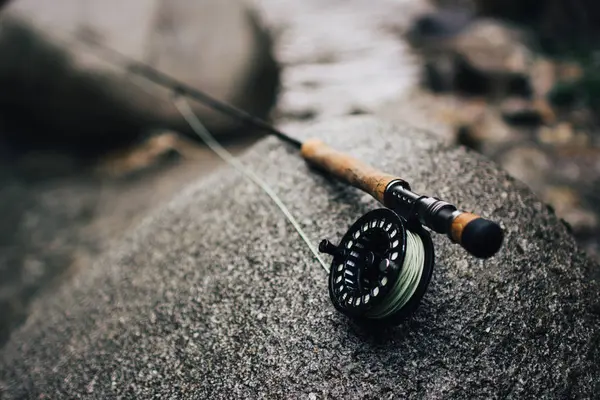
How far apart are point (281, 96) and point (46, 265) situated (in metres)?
4.94

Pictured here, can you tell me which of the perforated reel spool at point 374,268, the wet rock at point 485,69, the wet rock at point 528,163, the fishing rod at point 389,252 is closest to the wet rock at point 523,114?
the wet rock at point 485,69

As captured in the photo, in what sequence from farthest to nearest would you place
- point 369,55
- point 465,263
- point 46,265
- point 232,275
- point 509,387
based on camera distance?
point 369,55 → point 46,265 → point 232,275 → point 465,263 → point 509,387

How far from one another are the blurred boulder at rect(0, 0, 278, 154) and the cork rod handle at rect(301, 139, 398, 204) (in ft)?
12.7

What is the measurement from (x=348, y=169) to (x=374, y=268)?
0.61m

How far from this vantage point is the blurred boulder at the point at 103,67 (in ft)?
19.7

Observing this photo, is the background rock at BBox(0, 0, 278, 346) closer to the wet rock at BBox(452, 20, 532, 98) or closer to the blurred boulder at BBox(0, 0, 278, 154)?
the blurred boulder at BBox(0, 0, 278, 154)

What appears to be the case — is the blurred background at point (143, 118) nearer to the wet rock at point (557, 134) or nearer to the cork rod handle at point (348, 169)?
the wet rock at point (557, 134)

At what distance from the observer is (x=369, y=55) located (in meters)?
10.7

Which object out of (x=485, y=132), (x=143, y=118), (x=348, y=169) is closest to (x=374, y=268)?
(x=348, y=169)

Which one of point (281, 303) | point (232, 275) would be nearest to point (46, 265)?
point (232, 275)

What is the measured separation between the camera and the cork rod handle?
1.97 m

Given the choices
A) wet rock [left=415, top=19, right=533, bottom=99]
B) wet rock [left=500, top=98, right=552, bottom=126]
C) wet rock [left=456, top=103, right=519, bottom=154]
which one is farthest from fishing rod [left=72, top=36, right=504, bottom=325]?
wet rock [left=415, top=19, right=533, bottom=99]

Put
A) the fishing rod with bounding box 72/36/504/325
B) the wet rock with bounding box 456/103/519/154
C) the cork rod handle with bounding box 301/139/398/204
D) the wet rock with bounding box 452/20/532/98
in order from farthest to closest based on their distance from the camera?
the wet rock with bounding box 452/20/532/98
the wet rock with bounding box 456/103/519/154
the cork rod handle with bounding box 301/139/398/204
the fishing rod with bounding box 72/36/504/325

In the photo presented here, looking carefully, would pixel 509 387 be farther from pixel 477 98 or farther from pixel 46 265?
pixel 477 98
